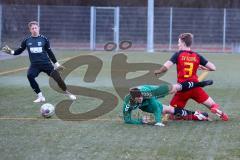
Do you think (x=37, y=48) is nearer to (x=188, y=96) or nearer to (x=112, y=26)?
(x=188, y=96)

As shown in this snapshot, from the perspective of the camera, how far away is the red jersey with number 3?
33.6ft

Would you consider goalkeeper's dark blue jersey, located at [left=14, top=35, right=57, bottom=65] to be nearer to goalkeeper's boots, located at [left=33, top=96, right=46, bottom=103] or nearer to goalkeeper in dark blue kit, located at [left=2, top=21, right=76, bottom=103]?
goalkeeper in dark blue kit, located at [left=2, top=21, right=76, bottom=103]

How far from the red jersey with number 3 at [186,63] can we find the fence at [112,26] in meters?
28.2

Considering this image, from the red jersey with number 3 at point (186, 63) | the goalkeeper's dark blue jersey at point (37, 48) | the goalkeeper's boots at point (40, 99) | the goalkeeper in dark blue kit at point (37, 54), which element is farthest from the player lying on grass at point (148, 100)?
the goalkeeper's dark blue jersey at point (37, 48)

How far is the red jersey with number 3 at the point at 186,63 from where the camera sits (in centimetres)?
1023

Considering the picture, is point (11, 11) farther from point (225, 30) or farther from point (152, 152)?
point (152, 152)

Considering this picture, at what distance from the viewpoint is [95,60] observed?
24.8 m

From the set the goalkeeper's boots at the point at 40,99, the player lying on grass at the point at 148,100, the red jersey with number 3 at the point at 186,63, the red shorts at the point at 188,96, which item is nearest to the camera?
the player lying on grass at the point at 148,100

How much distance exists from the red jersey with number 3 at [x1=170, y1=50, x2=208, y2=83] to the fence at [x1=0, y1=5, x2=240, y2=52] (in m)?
28.2

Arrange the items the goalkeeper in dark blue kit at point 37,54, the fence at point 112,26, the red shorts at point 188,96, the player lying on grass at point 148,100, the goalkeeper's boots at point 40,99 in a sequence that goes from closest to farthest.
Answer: the player lying on grass at point 148,100 → the red shorts at point 188,96 → the goalkeeper's boots at point 40,99 → the goalkeeper in dark blue kit at point 37,54 → the fence at point 112,26

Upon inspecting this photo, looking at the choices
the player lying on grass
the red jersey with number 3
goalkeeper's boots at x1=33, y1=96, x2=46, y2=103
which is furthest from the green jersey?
goalkeeper's boots at x1=33, y1=96, x2=46, y2=103

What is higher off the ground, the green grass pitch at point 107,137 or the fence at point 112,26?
the green grass pitch at point 107,137

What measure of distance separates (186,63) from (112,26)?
95.5ft

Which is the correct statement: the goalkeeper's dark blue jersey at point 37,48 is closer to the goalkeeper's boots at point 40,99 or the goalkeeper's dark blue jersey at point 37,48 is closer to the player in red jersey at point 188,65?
the goalkeeper's boots at point 40,99
